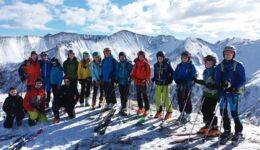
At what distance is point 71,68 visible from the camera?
18.5 meters

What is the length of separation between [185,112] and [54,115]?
604 centimetres

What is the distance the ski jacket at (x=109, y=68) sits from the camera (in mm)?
17281

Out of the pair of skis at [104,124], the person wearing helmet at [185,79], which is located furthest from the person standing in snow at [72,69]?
the person wearing helmet at [185,79]

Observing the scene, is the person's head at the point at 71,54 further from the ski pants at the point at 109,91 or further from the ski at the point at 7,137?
the ski at the point at 7,137

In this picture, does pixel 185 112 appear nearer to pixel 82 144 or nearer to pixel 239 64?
pixel 239 64

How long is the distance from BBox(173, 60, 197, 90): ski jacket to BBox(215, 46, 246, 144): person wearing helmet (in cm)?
196

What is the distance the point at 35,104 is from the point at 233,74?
891 centimetres

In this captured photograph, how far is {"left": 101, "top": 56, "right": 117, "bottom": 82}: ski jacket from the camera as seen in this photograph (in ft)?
56.7

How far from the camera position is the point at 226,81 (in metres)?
12.8

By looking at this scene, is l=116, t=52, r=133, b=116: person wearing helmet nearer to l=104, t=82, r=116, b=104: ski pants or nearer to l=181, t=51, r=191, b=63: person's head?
l=104, t=82, r=116, b=104: ski pants

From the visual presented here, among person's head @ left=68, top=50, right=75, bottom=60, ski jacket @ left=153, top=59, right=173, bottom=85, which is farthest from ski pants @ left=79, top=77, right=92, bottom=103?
ski jacket @ left=153, top=59, right=173, bottom=85

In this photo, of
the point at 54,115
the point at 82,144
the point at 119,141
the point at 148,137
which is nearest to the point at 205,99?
the point at 148,137

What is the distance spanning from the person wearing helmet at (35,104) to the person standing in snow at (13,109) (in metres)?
0.31

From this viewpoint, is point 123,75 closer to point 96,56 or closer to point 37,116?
point 96,56
